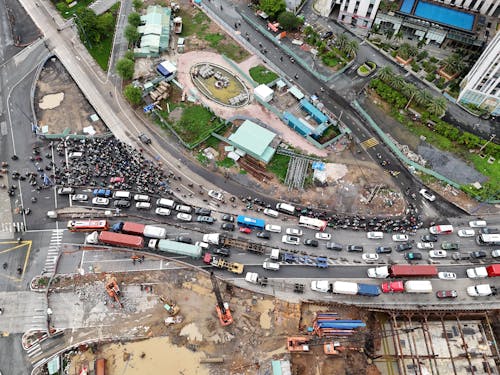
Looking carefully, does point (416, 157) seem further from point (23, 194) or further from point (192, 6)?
point (23, 194)

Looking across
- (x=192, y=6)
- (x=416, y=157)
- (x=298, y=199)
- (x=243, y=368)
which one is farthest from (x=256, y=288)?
(x=192, y=6)

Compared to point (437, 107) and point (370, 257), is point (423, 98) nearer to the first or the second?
point (437, 107)

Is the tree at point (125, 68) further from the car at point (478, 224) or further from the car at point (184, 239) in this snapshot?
the car at point (478, 224)

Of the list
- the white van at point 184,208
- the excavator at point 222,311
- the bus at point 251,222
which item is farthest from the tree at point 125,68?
the excavator at point 222,311

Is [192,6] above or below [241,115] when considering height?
above

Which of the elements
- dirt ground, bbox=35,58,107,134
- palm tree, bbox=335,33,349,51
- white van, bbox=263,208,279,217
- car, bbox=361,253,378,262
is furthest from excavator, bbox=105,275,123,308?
palm tree, bbox=335,33,349,51

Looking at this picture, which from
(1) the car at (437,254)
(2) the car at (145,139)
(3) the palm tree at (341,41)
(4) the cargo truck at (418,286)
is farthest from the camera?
(3) the palm tree at (341,41)

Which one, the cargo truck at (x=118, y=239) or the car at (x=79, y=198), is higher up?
the car at (x=79, y=198)
